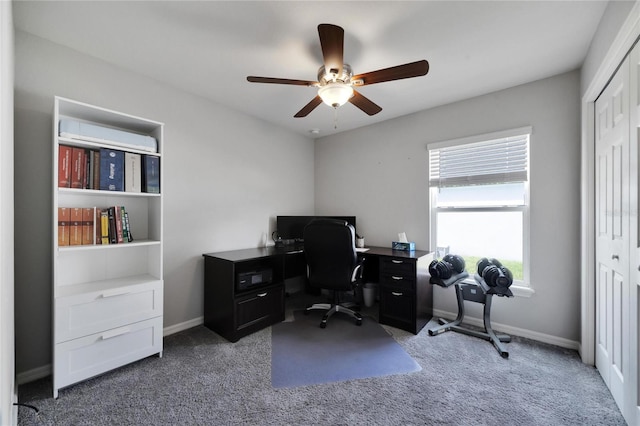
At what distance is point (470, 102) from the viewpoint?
2.88m

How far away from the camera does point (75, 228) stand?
6.15 feet

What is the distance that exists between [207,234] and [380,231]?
2.22 metres

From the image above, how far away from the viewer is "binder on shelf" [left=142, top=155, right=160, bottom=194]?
2.13 meters

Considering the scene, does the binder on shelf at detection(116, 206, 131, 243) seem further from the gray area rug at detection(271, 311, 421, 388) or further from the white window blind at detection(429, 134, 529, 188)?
the white window blind at detection(429, 134, 529, 188)

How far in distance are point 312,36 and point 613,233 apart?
241cm

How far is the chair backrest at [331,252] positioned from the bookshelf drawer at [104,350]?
4.88 ft

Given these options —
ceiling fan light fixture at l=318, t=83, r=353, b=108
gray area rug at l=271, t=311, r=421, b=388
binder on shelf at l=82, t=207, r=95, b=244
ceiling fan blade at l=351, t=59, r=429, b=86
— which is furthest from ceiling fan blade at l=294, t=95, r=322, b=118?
gray area rug at l=271, t=311, r=421, b=388

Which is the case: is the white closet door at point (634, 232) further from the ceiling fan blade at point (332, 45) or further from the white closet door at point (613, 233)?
the ceiling fan blade at point (332, 45)

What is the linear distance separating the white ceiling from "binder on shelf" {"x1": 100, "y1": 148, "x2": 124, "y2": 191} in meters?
0.84

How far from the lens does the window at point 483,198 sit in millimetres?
2637

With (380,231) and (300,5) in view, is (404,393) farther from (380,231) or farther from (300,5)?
(300,5)

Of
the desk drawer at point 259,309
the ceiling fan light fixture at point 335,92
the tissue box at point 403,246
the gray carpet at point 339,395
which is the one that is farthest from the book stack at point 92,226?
the tissue box at point 403,246

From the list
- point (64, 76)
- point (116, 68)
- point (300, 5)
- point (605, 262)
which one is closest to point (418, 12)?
point (300, 5)

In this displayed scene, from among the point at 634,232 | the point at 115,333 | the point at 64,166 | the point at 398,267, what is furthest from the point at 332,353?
the point at 64,166
